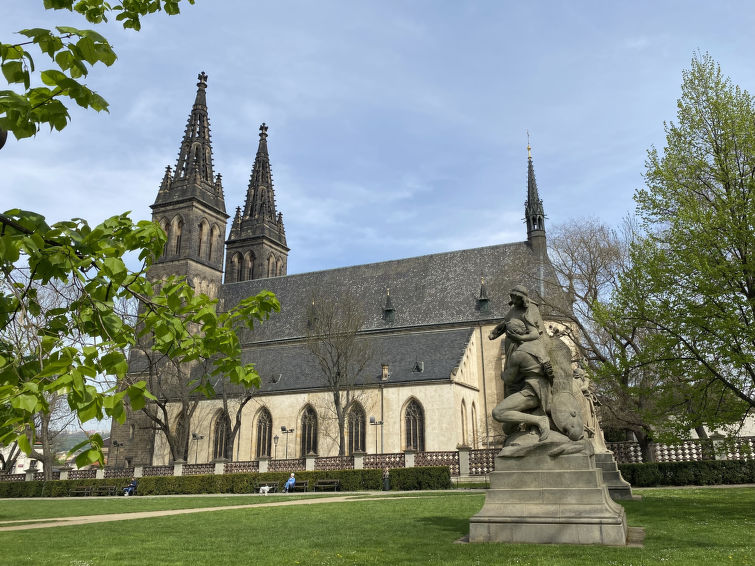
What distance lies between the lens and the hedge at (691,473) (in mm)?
22891

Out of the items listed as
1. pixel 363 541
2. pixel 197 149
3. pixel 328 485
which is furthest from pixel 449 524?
pixel 197 149

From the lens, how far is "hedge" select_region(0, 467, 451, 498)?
27562 millimetres

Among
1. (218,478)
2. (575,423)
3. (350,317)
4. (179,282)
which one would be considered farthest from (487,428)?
(179,282)

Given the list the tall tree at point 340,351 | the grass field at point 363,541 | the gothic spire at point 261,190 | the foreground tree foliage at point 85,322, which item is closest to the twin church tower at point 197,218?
the gothic spire at point 261,190

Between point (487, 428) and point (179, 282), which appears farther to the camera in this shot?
point (487, 428)

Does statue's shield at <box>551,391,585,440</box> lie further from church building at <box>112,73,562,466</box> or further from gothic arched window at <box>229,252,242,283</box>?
gothic arched window at <box>229,252,242,283</box>

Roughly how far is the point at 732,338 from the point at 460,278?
37691 mm

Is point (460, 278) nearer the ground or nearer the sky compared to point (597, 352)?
nearer the sky

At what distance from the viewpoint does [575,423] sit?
28.9 feet

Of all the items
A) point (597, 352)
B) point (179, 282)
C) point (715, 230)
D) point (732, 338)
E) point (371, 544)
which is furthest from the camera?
point (597, 352)

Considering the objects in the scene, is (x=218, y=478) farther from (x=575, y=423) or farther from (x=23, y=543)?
(x=575, y=423)

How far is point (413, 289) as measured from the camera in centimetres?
5288

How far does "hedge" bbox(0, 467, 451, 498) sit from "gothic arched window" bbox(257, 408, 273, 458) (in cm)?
1207

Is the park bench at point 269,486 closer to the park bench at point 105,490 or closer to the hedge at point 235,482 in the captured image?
the hedge at point 235,482
